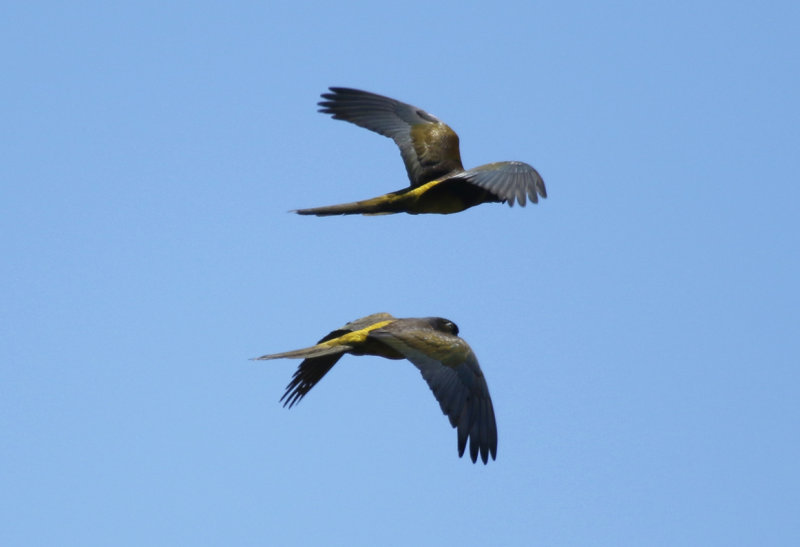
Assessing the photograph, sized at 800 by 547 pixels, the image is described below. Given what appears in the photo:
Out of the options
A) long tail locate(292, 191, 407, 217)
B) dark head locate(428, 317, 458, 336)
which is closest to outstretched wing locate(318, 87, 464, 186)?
long tail locate(292, 191, 407, 217)

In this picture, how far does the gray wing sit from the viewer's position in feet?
54.8

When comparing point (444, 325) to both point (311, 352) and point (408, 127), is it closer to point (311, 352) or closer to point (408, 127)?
point (311, 352)

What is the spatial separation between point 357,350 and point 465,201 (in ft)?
7.09

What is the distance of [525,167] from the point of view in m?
17.2

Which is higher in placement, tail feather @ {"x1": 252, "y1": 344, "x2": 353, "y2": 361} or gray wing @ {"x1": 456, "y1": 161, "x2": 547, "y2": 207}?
gray wing @ {"x1": 456, "y1": 161, "x2": 547, "y2": 207}

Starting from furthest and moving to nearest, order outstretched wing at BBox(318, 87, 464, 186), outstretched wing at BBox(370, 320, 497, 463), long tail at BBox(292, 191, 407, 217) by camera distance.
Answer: outstretched wing at BBox(318, 87, 464, 186)
long tail at BBox(292, 191, 407, 217)
outstretched wing at BBox(370, 320, 497, 463)

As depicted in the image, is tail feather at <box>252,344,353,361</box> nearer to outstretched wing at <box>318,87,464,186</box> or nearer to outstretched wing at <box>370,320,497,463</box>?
outstretched wing at <box>370,320,497,463</box>

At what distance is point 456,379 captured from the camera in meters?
16.9

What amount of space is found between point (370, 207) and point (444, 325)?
1.62m

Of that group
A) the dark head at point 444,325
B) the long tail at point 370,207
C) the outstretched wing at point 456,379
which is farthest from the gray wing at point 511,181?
the outstretched wing at point 456,379

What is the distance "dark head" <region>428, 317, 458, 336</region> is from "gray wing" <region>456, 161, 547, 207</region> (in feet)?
5.19

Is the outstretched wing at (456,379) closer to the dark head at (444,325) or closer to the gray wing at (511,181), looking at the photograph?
the dark head at (444,325)

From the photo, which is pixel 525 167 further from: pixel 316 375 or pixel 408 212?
pixel 316 375

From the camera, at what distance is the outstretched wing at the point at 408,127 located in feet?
62.8
